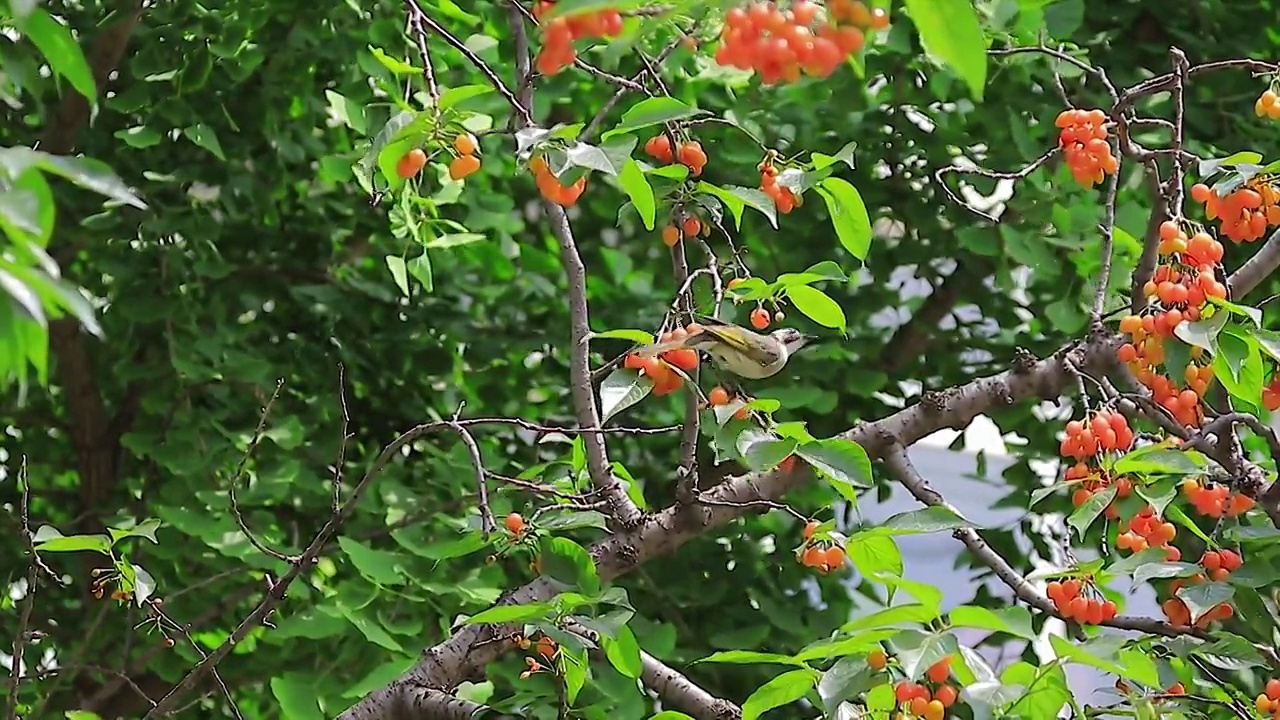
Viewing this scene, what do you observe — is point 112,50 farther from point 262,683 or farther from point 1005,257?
point 1005,257

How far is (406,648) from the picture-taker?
108 cm

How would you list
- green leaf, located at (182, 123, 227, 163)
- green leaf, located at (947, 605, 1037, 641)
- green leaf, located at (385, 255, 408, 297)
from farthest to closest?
1. green leaf, located at (182, 123, 227, 163)
2. green leaf, located at (385, 255, 408, 297)
3. green leaf, located at (947, 605, 1037, 641)

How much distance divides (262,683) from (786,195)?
0.73m

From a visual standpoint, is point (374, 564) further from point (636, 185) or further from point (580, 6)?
point (580, 6)

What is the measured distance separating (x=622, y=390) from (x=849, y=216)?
0.16 m

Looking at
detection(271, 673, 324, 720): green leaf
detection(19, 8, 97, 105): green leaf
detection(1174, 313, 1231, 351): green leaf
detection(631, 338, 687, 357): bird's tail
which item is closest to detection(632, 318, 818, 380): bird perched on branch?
detection(631, 338, 687, 357): bird's tail

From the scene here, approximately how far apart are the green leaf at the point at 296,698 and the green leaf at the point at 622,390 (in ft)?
1.48

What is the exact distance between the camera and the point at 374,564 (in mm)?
1022

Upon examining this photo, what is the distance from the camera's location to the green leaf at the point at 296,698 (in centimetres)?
99

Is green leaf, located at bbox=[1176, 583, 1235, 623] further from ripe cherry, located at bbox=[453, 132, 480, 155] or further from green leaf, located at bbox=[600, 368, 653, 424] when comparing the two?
ripe cherry, located at bbox=[453, 132, 480, 155]

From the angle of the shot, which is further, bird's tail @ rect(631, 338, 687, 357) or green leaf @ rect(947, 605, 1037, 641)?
bird's tail @ rect(631, 338, 687, 357)

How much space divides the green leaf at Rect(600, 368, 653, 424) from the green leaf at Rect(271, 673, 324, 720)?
17.7 inches

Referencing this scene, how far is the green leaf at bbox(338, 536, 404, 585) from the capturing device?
1011mm

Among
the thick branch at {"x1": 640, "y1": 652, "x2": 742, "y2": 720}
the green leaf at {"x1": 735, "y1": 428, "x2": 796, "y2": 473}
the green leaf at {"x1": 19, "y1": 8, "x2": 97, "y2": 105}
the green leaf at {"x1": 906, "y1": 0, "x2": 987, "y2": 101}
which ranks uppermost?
the green leaf at {"x1": 906, "y1": 0, "x2": 987, "y2": 101}
